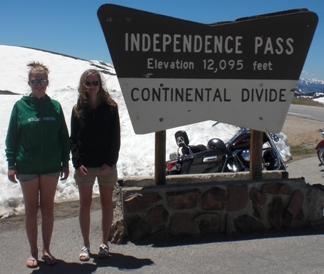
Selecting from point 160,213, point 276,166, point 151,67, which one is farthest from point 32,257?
point 276,166

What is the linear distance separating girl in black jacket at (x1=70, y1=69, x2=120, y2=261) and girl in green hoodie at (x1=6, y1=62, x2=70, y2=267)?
13cm

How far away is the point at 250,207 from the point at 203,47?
186cm

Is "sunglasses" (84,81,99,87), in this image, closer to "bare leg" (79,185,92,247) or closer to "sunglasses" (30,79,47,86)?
"sunglasses" (30,79,47,86)

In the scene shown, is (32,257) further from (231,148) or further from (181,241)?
(231,148)

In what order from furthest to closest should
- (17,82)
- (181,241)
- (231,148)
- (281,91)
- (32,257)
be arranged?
(17,82) → (231,148) → (281,91) → (181,241) → (32,257)

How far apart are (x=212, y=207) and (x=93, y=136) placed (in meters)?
1.67

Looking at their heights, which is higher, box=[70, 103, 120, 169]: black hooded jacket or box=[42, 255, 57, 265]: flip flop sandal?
box=[70, 103, 120, 169]: black hooded jacket

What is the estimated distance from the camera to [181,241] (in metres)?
4.96

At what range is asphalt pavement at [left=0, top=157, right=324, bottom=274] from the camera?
13.8 feet

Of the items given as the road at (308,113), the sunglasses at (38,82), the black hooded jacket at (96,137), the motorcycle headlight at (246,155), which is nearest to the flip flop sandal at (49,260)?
the black hooded jacket at (96,137)

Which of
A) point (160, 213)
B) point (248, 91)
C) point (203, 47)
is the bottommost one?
point (160, 213)

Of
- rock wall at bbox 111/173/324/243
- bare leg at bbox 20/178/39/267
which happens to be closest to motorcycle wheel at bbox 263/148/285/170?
rock wall at bbox 111/173/324/243

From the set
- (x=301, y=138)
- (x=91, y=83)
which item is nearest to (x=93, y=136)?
(x=91, y=83)

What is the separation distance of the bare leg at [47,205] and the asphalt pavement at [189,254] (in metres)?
0.11
